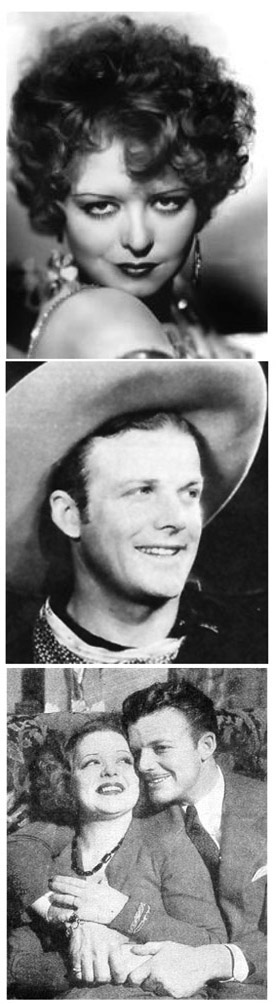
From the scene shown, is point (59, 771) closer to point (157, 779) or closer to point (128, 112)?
point (157, 779)

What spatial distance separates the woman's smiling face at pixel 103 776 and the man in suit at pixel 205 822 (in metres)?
0.02

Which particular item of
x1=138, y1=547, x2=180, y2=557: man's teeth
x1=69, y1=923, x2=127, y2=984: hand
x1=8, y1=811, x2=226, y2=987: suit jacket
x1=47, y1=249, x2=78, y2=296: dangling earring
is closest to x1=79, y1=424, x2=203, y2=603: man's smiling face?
x1=138, y1=547, x2=180, y2=557: man's teeth

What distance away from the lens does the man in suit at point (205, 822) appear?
1.58m

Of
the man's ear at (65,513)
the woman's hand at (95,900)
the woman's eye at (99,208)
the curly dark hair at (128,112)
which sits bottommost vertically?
the woman's hand at (95,900)

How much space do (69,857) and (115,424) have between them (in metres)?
0.63

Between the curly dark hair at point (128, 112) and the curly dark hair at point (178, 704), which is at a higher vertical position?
the curly dark hair at point (128, 112)

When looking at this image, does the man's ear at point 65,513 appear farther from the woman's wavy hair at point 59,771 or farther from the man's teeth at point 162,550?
the woman's wavy hair at point 59,771

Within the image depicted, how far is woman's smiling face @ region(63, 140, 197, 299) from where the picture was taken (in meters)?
1.59

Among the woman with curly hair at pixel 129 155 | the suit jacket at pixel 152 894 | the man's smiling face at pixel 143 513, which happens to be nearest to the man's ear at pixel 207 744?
the suit jacket at pixel 152 894

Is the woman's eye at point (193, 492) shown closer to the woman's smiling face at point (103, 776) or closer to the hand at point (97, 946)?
the woman's smiling face at point (103, 776)

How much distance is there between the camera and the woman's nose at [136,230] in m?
1.60

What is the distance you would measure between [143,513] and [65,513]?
0.11 metres

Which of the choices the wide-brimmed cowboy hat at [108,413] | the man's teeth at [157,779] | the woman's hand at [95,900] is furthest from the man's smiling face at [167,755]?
the wide-brimmed cowboy hat at [108,413]
